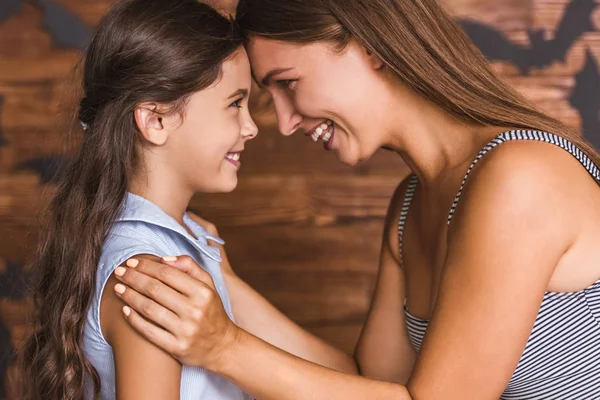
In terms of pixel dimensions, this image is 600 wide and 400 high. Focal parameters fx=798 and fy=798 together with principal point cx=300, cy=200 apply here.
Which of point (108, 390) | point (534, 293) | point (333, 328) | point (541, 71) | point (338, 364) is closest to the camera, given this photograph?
point (534, 293)

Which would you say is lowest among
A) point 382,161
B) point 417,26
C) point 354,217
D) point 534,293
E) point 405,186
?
point 354,217

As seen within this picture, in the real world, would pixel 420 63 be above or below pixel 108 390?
above

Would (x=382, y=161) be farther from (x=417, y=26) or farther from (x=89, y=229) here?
(x=89, y=229)

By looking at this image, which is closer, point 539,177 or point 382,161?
point 539,177

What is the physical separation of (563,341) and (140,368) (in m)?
0.68

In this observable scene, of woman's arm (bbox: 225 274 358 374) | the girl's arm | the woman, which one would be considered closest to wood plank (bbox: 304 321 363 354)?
woman's arm (bbox: 225 274 358 374)

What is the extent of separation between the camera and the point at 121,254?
1.27 meters

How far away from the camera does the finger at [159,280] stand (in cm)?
115

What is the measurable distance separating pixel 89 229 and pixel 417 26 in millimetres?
650

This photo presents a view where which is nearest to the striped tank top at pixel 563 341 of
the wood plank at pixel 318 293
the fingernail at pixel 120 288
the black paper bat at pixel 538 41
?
the fingernail at pixel 120 288

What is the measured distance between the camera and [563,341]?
51.6 inches

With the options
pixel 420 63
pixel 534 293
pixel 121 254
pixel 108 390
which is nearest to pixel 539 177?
pixel 534 293

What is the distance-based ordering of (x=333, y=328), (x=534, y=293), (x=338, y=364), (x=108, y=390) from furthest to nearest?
1. (x=333, y=328)
2. (x=338, y=364)
3. (x=108, y=390)
4. (x=534, y=293)

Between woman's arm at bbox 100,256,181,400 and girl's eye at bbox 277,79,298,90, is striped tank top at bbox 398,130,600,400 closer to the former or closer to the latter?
girl's eye at bbox 277,79,298,90
